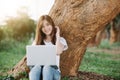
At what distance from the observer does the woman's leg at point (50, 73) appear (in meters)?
5.00

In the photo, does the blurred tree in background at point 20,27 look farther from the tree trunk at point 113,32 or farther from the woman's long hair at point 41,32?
the tree trunk at point 113,32

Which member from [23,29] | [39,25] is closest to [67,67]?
[39,25]

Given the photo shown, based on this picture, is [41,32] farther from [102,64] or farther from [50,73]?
[102,64]

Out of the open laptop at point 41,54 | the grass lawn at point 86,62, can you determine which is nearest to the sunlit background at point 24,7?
the grass lawn at point 86,62

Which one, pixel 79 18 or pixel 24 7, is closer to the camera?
pixel 79 18

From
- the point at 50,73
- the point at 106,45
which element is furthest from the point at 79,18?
the point at 106,45

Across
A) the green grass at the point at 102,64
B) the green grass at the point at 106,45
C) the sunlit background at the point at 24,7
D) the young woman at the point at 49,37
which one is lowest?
the green grass at the point at 102,64

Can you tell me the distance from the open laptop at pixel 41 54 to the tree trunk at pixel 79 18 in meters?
0.57

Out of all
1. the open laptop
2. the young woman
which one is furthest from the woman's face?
the open laptop

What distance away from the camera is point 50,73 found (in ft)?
16.5

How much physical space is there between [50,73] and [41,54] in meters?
0.28

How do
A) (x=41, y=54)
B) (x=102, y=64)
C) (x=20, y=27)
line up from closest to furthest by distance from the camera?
(x=41, y=54)
(x=20, y=27)
(x=102, y=64)

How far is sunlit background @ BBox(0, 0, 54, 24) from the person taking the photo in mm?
6312

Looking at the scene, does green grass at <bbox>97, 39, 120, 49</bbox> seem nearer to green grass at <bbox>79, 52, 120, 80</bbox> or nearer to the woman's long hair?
green grass at <bbox>79, 52, 120, 80</bbox>
